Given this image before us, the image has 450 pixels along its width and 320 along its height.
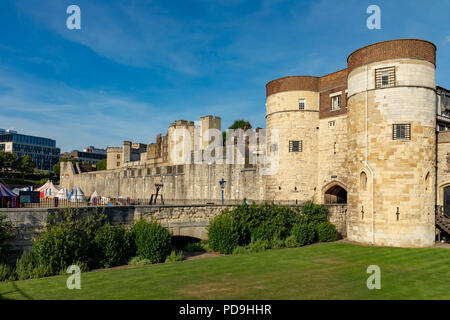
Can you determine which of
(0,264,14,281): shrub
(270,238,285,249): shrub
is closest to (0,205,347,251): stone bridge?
(0,264,14,281): shrub

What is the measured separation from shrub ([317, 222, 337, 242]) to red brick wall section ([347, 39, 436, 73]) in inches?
457

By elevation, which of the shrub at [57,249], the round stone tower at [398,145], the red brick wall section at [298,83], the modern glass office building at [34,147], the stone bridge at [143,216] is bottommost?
the shrub at [57,249]

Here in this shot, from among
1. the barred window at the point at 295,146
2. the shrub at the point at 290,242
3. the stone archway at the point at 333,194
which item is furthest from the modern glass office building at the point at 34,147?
the shrub at the point at 290,242

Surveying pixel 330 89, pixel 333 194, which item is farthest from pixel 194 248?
pixel 330 89

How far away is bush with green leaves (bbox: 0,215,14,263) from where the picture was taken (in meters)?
15.4

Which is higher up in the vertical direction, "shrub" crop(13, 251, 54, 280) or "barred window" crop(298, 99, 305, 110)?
"barred window" crop(298, 99, 305, 110)

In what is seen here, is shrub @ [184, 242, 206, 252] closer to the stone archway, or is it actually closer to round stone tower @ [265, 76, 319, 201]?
round stone tower @ [265, 76, 319, 201]

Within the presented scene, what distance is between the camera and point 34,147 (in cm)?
17338

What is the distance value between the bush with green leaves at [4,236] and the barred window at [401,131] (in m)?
22.0

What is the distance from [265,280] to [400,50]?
58.5 feet

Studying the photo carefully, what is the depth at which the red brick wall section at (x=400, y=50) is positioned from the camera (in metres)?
23.6

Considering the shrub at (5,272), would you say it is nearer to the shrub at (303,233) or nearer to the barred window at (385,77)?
the shrub at (303,233)

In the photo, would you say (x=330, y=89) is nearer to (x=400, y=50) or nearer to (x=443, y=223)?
(x=400, y=50)
